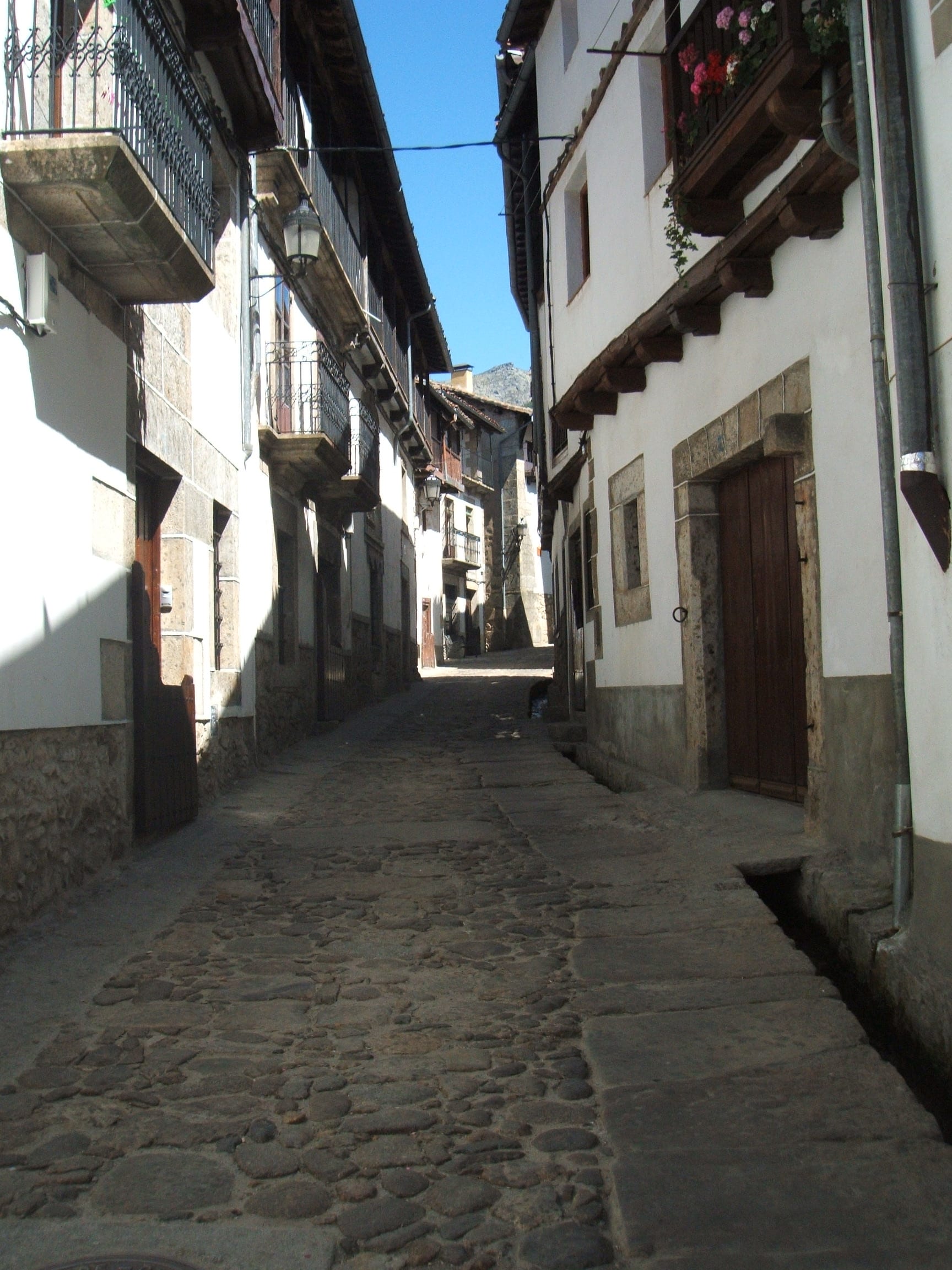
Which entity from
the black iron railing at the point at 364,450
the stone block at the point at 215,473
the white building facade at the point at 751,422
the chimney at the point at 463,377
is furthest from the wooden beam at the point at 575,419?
the chimney at the point at 463,377

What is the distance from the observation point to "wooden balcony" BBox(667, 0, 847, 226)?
4.64 m

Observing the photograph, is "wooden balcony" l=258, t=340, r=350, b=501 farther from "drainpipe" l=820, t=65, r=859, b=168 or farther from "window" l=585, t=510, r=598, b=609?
"drainpipe" l=820, t=65, r=859, b=168

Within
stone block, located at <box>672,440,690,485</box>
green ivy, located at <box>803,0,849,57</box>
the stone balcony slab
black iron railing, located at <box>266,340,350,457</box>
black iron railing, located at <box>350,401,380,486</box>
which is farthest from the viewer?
black iron railing, located at <box>350,401,380,486</box>

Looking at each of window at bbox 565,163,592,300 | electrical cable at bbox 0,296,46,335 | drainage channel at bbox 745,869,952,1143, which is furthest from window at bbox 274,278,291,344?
drainage channel at bbox 745,869,952,1143

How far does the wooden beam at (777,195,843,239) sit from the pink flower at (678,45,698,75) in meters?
1.35

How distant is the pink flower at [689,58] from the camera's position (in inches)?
222

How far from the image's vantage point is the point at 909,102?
141 inches

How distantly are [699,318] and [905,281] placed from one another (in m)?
2.93

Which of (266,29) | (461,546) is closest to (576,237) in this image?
(266,29)

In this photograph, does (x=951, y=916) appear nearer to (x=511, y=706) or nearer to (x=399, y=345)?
(x=511, y=706)

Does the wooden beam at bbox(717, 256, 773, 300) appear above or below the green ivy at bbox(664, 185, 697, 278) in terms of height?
below

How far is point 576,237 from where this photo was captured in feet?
33.1

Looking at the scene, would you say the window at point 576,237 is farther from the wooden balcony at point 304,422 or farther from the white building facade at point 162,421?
the wooden balcony at point 304,422

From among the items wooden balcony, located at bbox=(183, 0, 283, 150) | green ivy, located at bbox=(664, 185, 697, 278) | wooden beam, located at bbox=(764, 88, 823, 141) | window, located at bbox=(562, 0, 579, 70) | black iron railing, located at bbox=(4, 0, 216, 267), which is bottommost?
wooden beam, located at bbox=(764, 88, 823, 141)
